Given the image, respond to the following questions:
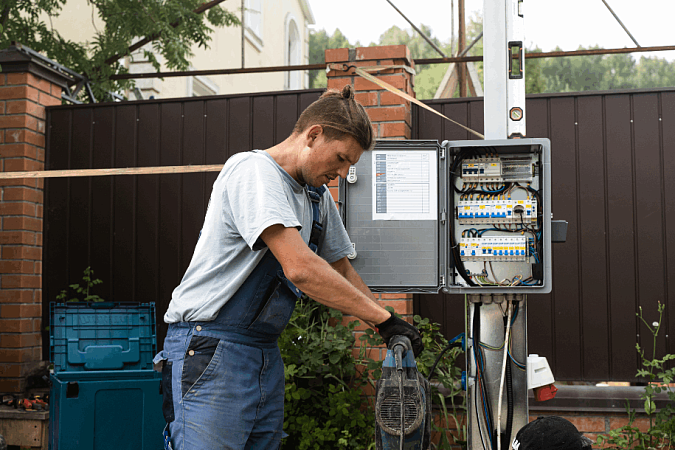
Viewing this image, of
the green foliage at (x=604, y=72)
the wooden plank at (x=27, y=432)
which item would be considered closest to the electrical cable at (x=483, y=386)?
the wooden plank at (x=27, y=432)

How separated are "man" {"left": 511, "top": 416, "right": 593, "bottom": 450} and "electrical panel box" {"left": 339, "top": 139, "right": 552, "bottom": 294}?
52 centimetres

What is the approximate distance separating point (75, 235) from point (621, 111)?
12.6 feet

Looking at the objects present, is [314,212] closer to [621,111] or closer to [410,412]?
[410,412]

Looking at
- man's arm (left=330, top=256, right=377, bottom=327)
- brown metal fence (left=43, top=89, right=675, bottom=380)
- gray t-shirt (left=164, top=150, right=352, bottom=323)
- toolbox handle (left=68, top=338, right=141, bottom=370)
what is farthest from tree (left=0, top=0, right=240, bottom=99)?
gray t-shirt (left=164, top=150, right=352, bottom=323)

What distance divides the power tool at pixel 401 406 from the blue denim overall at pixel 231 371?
0.37 metres

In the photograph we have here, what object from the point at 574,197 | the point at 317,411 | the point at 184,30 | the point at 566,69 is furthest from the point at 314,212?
the point at 566,69

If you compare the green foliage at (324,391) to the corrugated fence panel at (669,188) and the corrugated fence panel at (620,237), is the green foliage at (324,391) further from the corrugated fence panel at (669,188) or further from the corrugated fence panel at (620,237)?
the corrugated fence panel at (669,188)

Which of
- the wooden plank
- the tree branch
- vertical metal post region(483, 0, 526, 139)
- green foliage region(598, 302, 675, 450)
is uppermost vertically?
the tree branch

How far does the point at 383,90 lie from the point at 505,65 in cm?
146

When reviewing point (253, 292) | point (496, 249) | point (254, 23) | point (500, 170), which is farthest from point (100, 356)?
point (254, 23)

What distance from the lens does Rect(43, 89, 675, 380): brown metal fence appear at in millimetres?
3871

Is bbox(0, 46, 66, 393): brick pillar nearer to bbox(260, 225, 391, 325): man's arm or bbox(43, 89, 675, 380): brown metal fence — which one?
bbox(43, 89, 675, 380): brown metal fence

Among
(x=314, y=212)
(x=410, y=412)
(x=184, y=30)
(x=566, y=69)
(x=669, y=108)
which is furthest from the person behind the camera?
(x=566, y=69)

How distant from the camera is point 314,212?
87.5 inches
